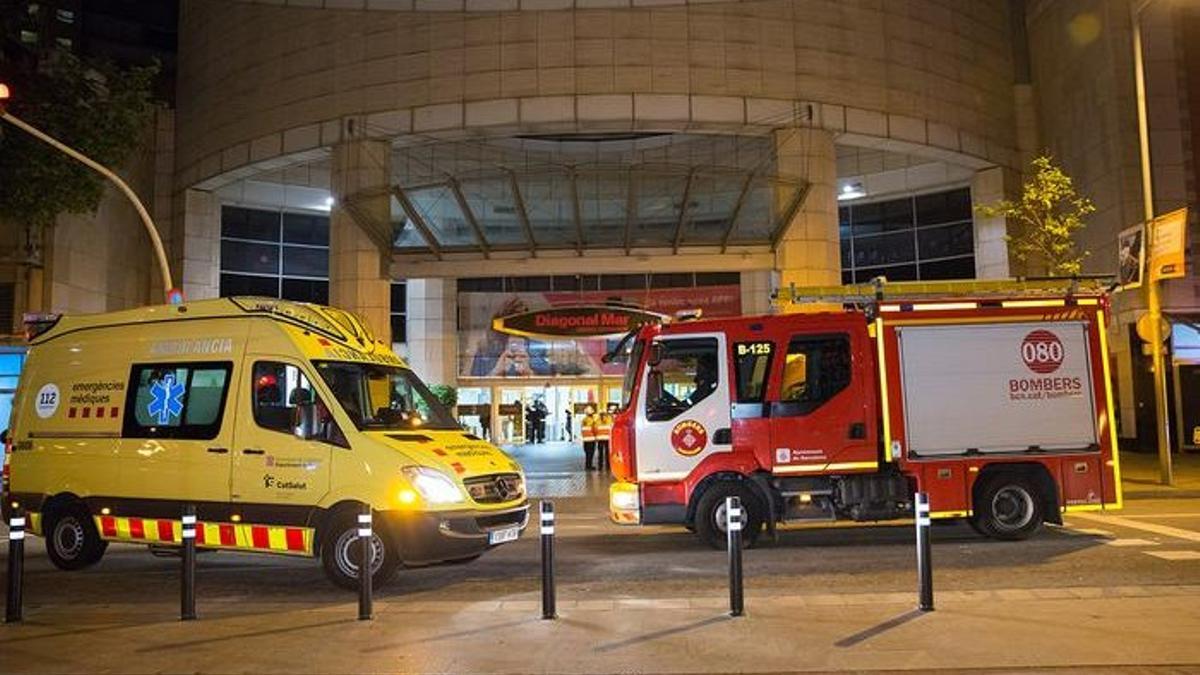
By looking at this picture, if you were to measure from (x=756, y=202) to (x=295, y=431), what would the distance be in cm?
1677

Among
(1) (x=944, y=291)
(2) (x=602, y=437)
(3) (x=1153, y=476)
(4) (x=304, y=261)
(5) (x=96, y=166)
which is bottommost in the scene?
(3) (x=1153, y=476)

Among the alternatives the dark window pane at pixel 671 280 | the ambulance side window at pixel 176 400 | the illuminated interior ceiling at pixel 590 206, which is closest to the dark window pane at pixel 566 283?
the dark window pane at pixel 671 280

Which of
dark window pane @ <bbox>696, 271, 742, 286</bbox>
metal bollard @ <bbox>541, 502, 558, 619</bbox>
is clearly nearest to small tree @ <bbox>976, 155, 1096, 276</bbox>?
dark window pane @ <bbox>696, 271, 742, 286</bbox>

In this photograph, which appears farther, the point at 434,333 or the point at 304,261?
the point at 304,261

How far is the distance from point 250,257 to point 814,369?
85.8ft

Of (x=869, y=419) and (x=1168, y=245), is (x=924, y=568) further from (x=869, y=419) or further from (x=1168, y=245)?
(x=1168, y=245)

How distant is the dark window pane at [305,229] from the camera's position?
1332 inches

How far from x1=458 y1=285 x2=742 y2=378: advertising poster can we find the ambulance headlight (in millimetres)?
23950

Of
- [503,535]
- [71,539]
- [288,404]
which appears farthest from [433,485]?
[71,539]

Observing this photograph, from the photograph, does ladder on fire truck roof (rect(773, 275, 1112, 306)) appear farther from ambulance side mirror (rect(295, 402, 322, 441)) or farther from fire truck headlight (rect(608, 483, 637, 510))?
ambulance side mirror (rect(295, 402, 322, 441))

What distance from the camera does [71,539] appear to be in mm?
10633

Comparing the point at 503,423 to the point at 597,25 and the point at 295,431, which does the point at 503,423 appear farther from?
the point at 295,431

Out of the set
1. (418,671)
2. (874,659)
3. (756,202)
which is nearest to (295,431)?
(418,671)

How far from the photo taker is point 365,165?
2564cm
